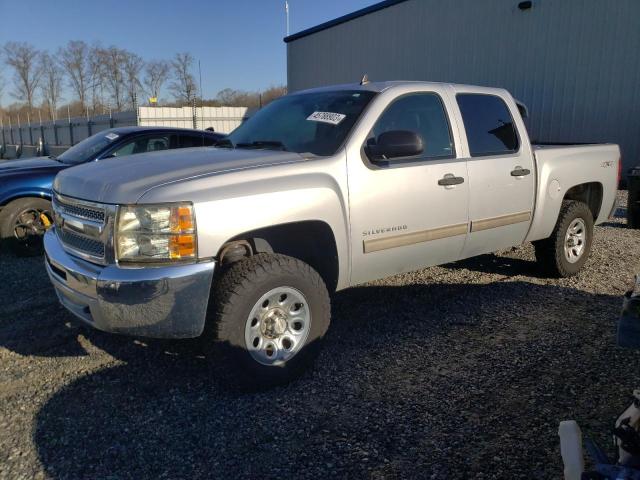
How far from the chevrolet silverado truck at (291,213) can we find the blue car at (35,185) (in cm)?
315

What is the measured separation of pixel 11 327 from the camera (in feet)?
14.1

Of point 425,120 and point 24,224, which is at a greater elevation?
point 425,120

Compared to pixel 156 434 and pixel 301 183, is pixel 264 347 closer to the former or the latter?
pixel 156 434

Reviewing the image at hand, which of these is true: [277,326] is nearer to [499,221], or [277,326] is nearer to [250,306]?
[250,306]

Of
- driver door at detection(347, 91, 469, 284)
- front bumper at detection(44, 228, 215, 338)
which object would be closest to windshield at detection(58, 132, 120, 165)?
front bumper at detection(44, 228, 215, 338)

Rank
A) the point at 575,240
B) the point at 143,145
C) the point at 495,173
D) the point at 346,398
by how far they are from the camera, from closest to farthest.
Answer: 1. the point at 346,398
2. the point at 495,173
3. the point at 575,240
4. the point at 143,145

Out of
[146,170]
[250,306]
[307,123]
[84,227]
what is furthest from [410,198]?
[84,227]

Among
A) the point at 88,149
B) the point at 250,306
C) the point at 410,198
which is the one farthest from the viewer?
the point at 88,149

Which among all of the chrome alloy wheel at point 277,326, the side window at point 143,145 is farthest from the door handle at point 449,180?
the side window at point 143,145

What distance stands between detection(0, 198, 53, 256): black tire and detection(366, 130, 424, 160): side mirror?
474 cm

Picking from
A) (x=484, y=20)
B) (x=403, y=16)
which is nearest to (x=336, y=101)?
(x=484, y=20)

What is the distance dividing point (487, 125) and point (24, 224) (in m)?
5.43

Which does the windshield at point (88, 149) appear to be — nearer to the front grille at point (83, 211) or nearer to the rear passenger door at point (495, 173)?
the front grille at point (83, 211)

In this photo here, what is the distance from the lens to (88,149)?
280 inches
